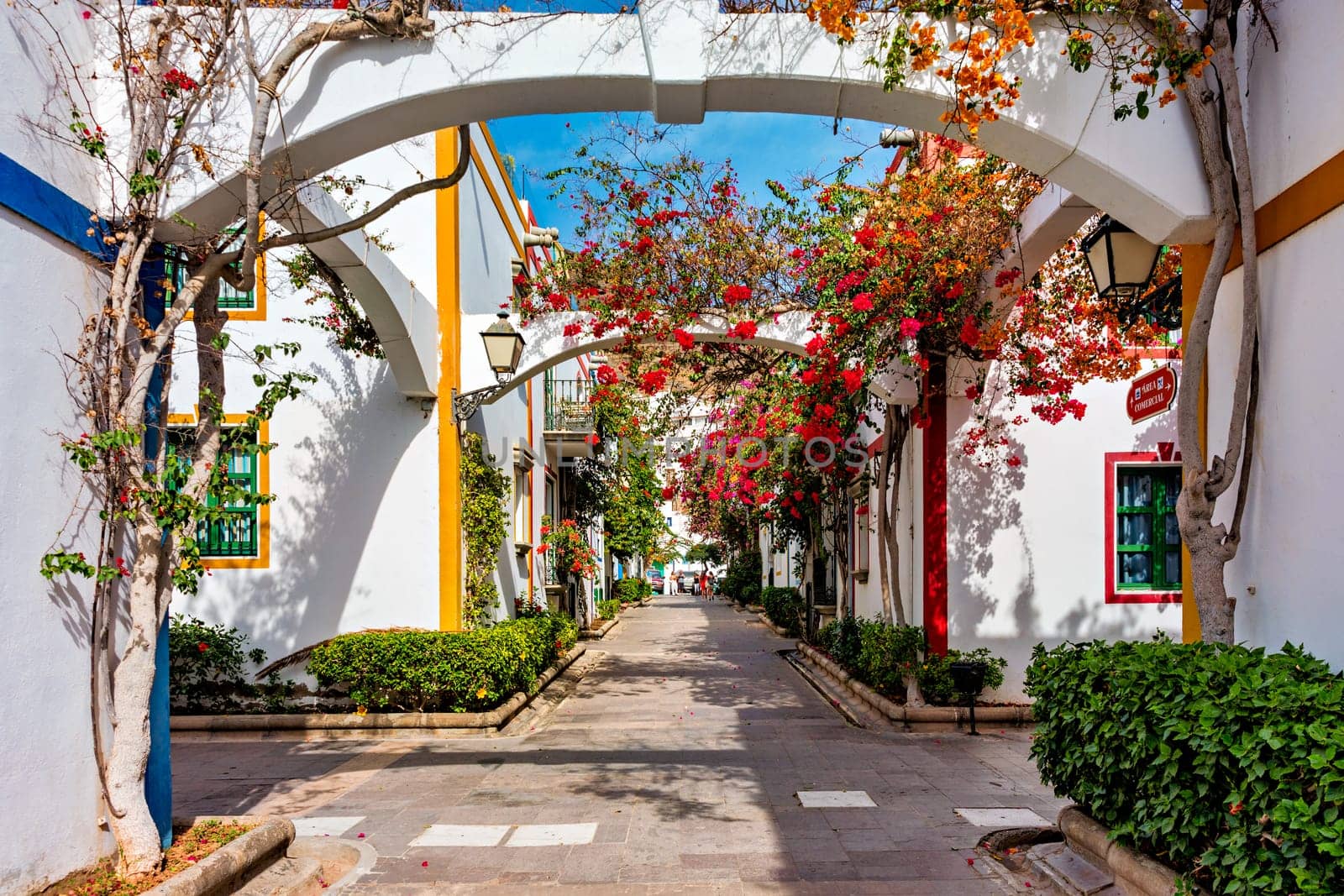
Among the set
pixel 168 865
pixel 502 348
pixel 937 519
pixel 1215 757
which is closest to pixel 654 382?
pixel 502 348

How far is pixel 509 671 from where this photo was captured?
9.57 meters

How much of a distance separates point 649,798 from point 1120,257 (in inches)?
184

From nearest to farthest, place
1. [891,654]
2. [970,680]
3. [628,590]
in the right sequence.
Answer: [970,680] → [891,654] → [628,590]

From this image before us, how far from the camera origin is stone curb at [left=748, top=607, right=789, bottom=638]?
20.0 metres

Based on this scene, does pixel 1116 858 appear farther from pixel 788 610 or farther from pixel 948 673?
pixel 788 610

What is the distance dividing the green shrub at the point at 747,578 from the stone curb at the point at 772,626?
4.46 m

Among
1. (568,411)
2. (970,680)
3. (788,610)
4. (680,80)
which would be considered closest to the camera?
(680,80)

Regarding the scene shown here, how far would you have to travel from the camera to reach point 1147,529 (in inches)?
384

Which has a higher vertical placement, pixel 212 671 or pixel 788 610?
pixel 212 671

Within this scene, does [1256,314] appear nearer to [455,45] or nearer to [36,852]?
[455,45]

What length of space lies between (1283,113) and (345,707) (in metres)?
8.96

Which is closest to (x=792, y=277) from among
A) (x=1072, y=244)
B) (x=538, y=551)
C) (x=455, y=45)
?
(x=1072, y=244)

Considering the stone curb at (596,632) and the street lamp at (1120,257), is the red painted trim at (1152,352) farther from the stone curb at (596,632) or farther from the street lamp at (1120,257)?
the stone curb at (596,632)

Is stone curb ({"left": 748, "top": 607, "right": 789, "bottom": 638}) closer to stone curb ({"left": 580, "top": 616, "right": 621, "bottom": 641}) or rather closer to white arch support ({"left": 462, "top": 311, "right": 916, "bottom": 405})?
stone curb ({"left": 580, "top": 616, "right": 621, "bottom": 641})
